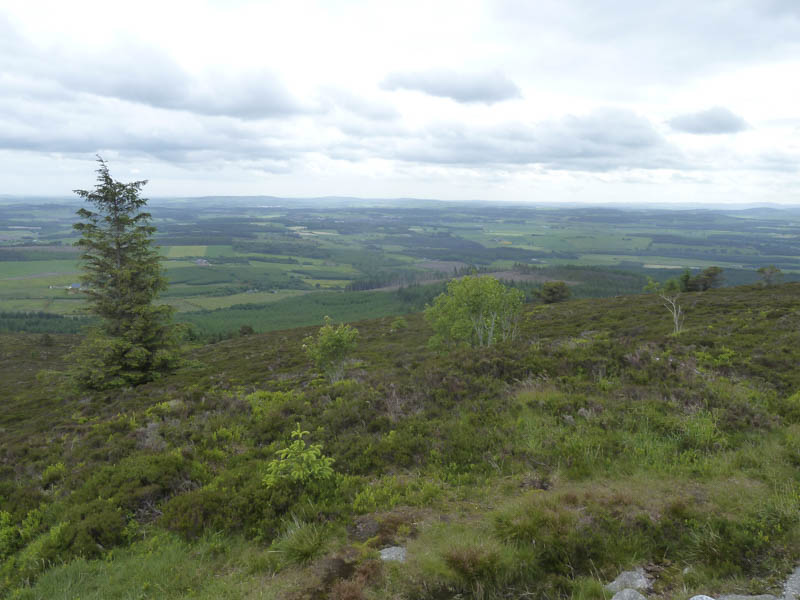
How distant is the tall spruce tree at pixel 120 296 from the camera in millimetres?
22953

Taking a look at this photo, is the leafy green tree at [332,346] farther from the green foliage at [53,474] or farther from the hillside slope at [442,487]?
the green foliage at [53,474]

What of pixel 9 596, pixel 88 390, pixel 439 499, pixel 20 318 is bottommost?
pixel 20 318

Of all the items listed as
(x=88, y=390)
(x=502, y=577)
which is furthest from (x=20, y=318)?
(x=502, y=577)

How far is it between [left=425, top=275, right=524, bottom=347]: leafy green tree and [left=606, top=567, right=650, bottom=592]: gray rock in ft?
75.3

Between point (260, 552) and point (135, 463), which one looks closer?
point (260, 552)

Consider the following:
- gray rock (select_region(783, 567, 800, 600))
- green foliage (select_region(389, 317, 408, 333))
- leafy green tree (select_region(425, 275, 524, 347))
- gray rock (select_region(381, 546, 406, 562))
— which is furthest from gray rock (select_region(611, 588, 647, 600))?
green foliage (select_region(389, 317, 408, 333))

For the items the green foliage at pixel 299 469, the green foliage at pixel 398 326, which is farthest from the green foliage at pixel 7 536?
the green foliage at pixel 398 326

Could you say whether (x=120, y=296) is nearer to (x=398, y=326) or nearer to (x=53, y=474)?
(x=53, y=474)

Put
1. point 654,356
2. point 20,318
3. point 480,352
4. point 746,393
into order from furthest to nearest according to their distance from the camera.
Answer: point 20,318
point 480,352
point 654,356
point 746,393

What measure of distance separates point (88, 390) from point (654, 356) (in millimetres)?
30149

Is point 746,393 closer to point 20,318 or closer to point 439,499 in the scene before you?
point 439,499

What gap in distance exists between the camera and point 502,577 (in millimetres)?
5090

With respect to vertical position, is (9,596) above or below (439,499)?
below

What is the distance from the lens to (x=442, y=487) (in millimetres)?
7527
